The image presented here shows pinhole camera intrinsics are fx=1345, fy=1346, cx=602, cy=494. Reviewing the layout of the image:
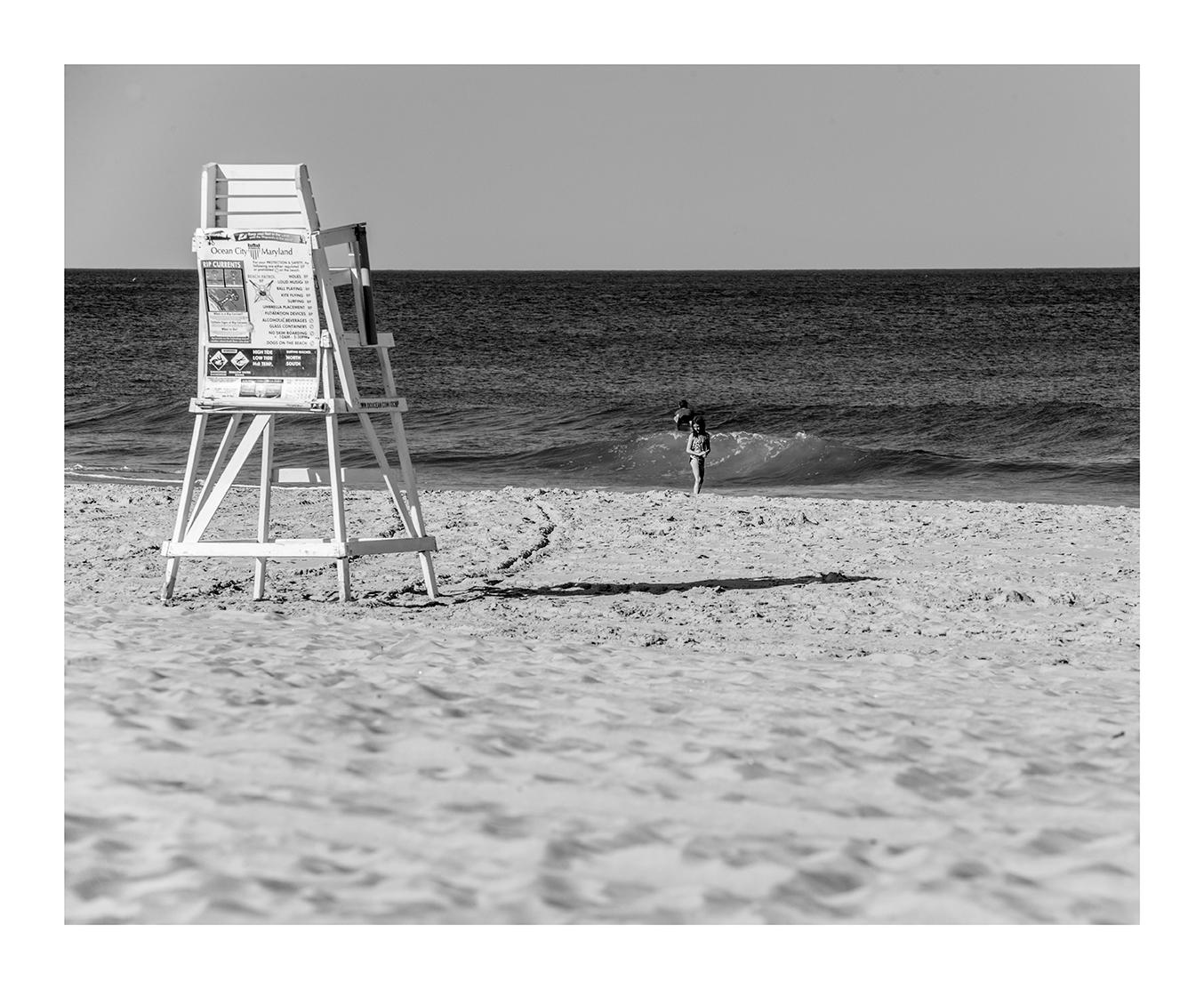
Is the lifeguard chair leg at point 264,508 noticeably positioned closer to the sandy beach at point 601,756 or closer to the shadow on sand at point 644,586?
the sandy beach at point 601,756

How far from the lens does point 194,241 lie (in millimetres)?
7371

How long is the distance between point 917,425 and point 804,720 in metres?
21.8

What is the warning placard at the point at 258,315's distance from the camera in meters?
7.39

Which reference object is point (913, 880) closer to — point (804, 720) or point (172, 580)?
point (804, 720)

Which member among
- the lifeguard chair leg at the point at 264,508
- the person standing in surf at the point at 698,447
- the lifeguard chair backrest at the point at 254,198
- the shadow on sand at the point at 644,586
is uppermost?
the lifeguard chair backrest at the point at 254,198

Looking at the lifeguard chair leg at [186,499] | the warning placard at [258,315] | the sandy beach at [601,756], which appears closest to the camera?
the sandy beach at [601,756]

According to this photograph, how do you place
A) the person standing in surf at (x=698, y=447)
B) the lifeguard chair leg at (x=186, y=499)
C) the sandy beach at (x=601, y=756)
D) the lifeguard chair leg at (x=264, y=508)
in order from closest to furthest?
the sandy beach at (x=601, y=756)
the lifeguard chair leg at (x=186, y=499)
the lifeguard chair leg at (x=264, y=508)
the person standing in surf at (x=698, y=447)

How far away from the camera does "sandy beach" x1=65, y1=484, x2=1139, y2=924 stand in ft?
11.5

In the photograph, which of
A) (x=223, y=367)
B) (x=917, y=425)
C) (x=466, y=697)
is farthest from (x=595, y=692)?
(x=917, y=425)

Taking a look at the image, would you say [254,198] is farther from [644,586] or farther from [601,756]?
[601,756]

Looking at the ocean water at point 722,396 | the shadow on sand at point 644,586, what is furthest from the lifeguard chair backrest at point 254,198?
the ocean water at point 722,396

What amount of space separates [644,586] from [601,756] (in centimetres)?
453

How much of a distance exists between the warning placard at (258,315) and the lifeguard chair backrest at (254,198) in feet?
0.33

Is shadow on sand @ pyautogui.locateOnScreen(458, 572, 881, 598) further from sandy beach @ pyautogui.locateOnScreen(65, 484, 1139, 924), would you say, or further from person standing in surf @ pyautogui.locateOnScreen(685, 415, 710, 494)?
person standing in surf @ pyautogui.locateOnScreen(685, 415, 710, 494)
